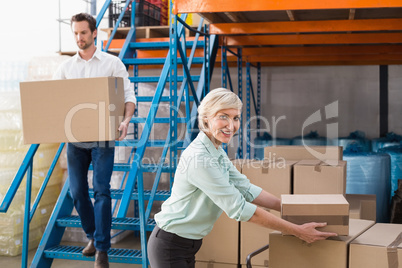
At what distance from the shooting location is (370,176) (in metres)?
5.16

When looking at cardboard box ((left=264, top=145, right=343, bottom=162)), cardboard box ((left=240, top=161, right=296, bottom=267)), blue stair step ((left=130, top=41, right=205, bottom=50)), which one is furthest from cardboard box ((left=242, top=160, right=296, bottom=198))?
blue stair step ((left=130, top=41, right=205, bottom=50))

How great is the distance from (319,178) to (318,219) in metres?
1.07

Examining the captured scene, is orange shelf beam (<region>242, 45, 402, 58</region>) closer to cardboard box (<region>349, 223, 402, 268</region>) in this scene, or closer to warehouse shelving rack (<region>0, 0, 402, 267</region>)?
warehouse shelving rack (<region>0, 0, 402, 267</region>)

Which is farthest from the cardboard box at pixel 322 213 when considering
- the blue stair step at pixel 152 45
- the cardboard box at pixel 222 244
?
the blue stair step at pixel 152 45

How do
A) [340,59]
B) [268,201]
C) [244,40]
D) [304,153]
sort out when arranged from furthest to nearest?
1. [340,59]
2. [244,40]
3. [304,153]
4. [268,201]

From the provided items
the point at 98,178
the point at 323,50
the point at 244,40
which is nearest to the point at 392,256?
the point at 98,178

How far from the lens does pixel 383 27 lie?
4.07m

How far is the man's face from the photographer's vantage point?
3.31 meters

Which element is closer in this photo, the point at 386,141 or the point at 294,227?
the point at 294,227

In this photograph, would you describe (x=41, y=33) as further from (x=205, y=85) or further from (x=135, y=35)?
(x=205, y=85)

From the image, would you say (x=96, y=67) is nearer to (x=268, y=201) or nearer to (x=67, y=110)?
Result: (x=67, y=110)

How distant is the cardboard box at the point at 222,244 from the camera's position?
10.4 ft

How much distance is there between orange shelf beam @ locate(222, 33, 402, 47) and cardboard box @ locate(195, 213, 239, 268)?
2.47 m

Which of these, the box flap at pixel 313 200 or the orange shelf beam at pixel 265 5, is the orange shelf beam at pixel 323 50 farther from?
the box flap at pixel 313 200
